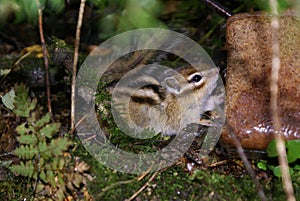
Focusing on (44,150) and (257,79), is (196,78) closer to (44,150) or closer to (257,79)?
(257,79)

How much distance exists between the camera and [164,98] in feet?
14.5

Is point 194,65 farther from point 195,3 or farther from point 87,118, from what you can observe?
point 195,3

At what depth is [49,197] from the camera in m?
3.88

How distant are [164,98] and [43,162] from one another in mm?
1118

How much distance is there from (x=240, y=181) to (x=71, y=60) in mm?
1707

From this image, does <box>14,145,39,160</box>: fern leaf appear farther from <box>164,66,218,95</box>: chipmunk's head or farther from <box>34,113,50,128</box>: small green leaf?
Result: <box>164,66,218,95</box>: chipmunk's head

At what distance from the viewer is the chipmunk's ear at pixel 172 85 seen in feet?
14.4

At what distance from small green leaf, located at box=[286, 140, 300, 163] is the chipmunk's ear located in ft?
3.66

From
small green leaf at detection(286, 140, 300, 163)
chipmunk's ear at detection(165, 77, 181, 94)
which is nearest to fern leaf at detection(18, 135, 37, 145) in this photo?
chipmunk's ear at detection(165, 77, 181, 94)

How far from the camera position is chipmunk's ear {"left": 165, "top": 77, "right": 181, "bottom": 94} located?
4391mm

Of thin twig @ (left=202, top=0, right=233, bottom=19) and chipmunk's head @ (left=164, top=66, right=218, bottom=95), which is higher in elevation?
thin twig @ (left=202, top=0, right=233, bottom=19)

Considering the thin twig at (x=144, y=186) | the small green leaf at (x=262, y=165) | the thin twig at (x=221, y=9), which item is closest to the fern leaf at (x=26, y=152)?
the thin twig at (x=144, y=186)

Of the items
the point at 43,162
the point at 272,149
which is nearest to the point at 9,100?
the point at 43,162

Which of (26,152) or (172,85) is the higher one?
(172,85)
